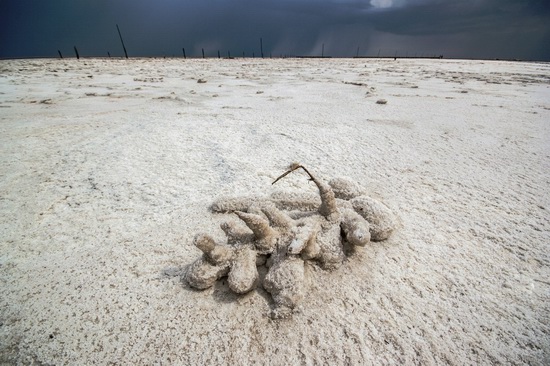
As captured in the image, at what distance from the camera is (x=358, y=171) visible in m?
1.94

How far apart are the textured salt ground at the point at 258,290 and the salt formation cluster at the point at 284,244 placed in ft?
0.22

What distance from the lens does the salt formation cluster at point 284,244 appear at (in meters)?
0.92

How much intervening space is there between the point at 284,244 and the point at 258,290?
0.20 meters

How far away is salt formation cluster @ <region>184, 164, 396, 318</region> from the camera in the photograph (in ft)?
3.03

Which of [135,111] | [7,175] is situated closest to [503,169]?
[7,175]

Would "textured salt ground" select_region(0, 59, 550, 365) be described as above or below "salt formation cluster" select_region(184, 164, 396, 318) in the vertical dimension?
below

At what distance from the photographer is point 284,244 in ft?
3.43

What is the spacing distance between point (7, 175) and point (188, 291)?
1771 millimetres

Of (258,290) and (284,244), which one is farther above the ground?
(284,244)

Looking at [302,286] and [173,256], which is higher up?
[302,286]

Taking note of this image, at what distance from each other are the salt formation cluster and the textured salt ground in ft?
0.22

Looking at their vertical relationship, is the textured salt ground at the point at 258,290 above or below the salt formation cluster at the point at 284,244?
below

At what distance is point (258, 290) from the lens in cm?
99

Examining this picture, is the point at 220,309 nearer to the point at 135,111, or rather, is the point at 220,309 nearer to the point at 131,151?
the point at 131,151
